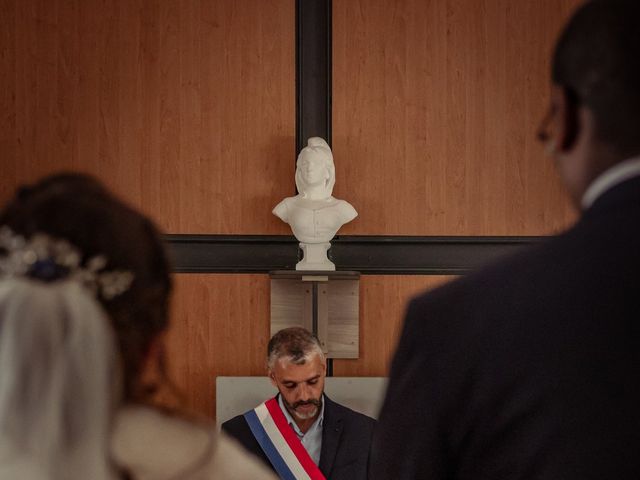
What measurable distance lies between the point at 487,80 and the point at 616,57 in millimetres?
3648

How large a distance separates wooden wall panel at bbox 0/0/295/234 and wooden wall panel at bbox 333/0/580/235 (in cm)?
32

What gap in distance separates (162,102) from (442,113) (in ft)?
4.27

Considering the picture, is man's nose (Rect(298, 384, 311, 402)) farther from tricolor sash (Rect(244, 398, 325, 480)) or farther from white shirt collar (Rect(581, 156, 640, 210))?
white shirt collar (Rect(581, 156, 640, 210))

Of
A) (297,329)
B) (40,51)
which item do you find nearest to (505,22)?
(297,329)

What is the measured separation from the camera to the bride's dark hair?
3.66ft

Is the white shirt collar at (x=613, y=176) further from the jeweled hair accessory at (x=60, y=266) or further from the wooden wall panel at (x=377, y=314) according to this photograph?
the wooden wall panel at (x=377, y=314)

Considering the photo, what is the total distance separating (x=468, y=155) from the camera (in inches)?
182

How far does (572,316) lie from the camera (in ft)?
3.39

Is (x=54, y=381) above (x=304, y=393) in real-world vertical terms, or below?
above

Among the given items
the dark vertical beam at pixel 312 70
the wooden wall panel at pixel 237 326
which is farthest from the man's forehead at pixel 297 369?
the dark vertical beam at pixel 312 70

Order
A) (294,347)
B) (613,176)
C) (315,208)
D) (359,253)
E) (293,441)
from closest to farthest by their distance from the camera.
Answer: (613,176)
(293,441)
(294,347)
(315,208)
(359,253)

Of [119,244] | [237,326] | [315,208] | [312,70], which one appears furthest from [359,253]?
[119,244]

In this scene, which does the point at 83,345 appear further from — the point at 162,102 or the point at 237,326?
the point at 162,102

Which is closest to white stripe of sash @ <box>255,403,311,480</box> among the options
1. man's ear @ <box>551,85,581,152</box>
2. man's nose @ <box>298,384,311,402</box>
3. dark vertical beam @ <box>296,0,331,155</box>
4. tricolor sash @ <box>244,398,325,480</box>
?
tricolor sash @ <box>244,398,325,480</box>
